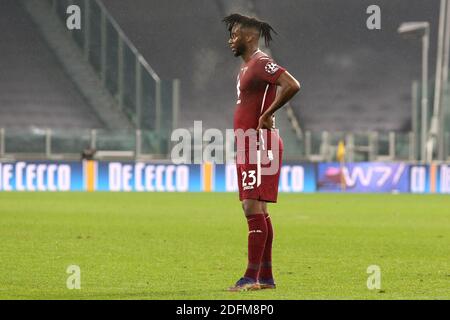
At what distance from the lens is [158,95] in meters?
37.0

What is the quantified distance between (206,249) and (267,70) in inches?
193

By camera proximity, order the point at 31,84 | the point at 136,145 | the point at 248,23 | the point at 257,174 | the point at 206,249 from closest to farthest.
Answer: the point at 257,174 < the point at 248,23 < the point at 206,249 < the point at 136,145 < the point at 31,84

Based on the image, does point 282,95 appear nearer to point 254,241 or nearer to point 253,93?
point 253,93

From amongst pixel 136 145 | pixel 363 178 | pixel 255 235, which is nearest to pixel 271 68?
pixel 255 235

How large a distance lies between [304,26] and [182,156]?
41.3ft

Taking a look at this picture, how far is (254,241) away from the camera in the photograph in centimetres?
906

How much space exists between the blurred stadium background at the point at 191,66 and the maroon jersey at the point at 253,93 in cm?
2770

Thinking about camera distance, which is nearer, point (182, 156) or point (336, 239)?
point (336, 239)

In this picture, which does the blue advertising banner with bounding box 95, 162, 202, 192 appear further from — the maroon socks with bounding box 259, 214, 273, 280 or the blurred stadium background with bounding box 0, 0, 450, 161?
the maroon socks with bounding box 259, 214, 273, 280

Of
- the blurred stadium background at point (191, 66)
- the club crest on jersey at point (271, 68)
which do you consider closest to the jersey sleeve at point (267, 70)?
the club crest on jersey at point (271, 68)

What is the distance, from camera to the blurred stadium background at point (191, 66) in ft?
127

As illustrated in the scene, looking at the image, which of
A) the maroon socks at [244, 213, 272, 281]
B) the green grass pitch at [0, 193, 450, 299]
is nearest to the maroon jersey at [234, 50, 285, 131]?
the maroon socks at [244, 213, 272, 281]

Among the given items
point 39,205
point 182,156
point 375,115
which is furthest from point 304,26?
point 39,205
